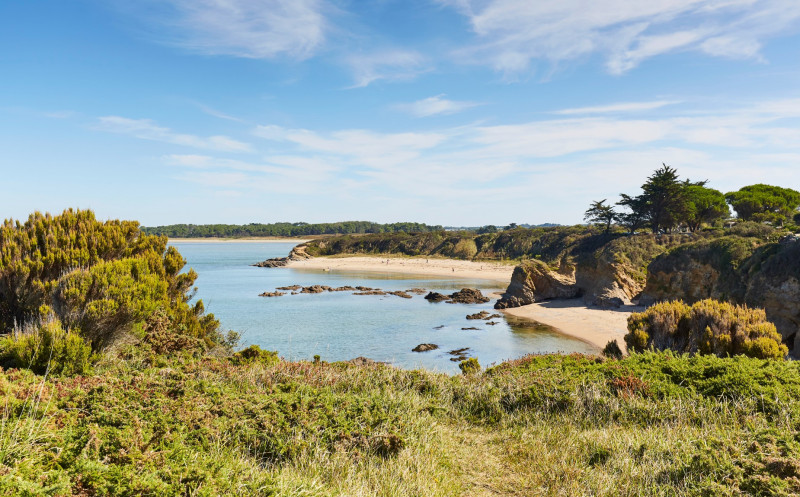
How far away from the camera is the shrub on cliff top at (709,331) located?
11.0 metres

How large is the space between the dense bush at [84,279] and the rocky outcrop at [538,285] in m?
28.4

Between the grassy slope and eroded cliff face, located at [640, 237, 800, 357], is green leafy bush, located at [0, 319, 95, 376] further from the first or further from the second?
eroded cliff face, located at [640, 237, 800, 357]

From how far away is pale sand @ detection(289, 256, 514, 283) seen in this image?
6469 cm

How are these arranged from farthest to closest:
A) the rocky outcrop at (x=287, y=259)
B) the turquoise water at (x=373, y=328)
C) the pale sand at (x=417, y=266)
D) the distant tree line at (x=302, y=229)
A: the distant tree line at (x=302, y=229)
the rocky outcrop at (x=287, y=259)
the pale sand at (x=417, y=266)
the turquoise water at (x=373, y=328)

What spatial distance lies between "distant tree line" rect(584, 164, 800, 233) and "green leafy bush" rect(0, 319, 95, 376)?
6019 centimetres

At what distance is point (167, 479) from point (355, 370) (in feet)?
18.2

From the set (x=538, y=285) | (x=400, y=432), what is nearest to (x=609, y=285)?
(x=538, y=285)

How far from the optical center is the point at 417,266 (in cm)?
7575

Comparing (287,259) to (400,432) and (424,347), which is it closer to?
(424,347)

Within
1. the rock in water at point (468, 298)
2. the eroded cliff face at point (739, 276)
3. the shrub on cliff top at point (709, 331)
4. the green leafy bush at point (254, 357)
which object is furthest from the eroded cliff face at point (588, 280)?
the green leafy bush at point (254, 357)

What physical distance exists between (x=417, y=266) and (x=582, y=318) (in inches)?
1861

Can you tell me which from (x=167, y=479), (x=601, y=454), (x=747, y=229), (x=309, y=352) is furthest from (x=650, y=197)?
(x=167, y=479)

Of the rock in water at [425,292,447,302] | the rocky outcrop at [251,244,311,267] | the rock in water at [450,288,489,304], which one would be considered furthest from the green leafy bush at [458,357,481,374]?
the rocky outcrop at [251,244,311,267]

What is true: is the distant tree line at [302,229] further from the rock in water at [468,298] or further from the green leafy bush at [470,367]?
the green leafy bush at [470,367]
